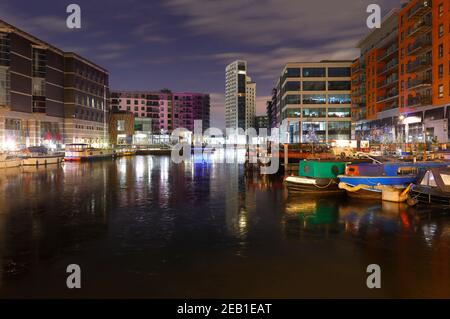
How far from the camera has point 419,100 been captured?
65125 millimetres

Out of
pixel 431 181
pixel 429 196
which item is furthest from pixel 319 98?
pixel 429 196

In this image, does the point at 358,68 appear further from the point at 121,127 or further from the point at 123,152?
the point at 121,127

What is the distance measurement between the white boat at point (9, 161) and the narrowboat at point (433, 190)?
52688mm

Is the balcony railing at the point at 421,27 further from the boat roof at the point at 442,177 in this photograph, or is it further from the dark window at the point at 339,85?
the dark window at the point at 339,85

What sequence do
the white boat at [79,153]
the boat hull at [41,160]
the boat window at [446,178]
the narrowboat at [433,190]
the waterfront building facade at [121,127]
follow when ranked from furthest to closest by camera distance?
the waterfront building facade at [121,127] → the white boat at [79,153] → the boat hull at [41,160] → the boat window at [446,178] → the narrowboat at [433,190]

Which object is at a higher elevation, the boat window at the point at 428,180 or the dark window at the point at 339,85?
the dark window at the point at 339,85

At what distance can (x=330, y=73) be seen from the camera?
401 ft

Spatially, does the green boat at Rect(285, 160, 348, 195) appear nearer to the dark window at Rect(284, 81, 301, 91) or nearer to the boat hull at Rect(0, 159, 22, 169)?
the boat hull at Rect(0, 159, 22, 169)

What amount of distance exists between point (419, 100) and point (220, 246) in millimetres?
58937

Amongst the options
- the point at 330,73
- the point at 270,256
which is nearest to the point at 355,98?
the point at 330,73

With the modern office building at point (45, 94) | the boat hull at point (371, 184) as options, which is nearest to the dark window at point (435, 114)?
the boat hull at point (371, 184)

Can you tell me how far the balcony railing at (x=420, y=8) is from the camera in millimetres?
61750
